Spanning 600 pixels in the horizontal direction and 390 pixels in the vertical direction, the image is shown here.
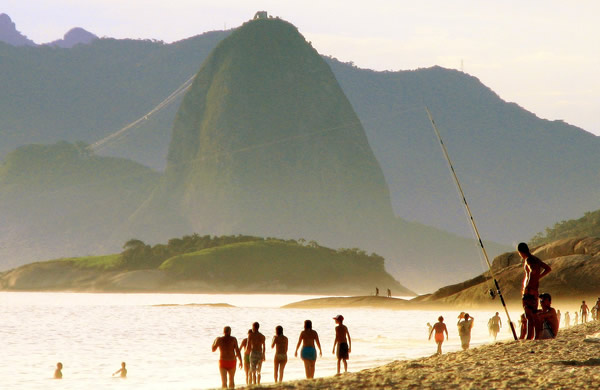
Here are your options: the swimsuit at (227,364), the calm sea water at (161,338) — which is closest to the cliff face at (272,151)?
the calm sea water at (161,338)

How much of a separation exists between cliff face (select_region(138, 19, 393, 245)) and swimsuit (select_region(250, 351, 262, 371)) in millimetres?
144661

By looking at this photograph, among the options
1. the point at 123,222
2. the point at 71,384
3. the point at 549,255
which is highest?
the point at 123,222

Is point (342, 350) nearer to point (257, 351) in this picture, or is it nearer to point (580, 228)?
point (257, 351)

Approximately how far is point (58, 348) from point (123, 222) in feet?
464

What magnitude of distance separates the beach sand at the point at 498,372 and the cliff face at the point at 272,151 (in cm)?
14628

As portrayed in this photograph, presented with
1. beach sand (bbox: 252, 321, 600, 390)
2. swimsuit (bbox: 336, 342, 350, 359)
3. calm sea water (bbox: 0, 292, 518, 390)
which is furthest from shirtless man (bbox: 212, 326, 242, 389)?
calm sea water (bbox: 0, 292, 518, 390)

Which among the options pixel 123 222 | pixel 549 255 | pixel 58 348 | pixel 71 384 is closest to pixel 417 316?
pixel 549 255

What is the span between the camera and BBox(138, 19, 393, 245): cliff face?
171625mm

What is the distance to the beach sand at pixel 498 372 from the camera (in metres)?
14.2

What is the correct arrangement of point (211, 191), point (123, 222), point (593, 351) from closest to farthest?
point (593, 351)
point (211, 191)
point (123, 222)

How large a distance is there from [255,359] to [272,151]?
548 feet

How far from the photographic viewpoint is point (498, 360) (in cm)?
1706

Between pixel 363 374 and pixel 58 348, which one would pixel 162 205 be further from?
pixel 363 374

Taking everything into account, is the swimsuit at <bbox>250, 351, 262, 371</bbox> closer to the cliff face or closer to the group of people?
the group of people
